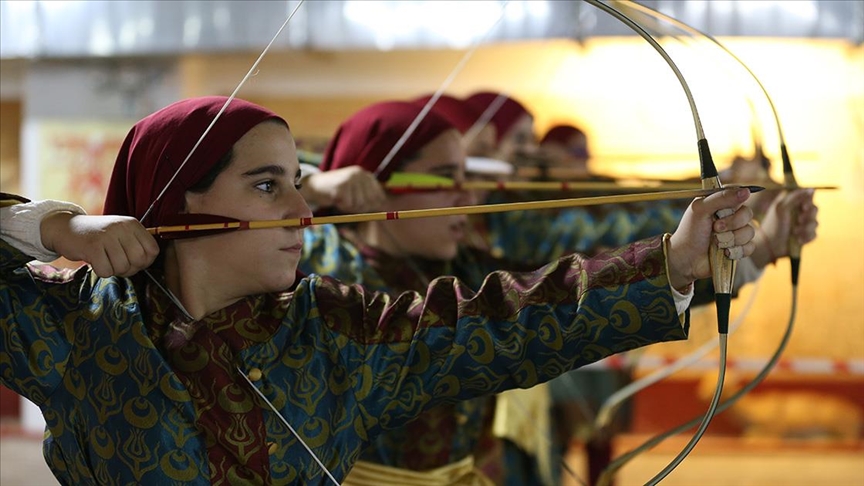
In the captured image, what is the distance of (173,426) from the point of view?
58.4 inches

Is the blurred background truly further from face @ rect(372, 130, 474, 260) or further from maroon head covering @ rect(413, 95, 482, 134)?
face @ rect(372, 130, 474, 260)

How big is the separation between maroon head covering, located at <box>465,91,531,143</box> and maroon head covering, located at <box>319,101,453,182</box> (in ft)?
4.78

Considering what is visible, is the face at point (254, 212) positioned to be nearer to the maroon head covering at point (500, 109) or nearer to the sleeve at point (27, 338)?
the sleeve at point (27, 338)

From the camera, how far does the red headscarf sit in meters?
1.59

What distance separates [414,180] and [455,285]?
0.79m

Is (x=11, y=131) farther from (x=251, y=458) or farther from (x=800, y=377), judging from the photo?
(x=251, y=458)

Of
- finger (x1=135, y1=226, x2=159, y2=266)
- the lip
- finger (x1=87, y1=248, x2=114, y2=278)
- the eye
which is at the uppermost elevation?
the eye

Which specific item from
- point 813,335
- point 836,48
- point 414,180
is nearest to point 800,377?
point 813,335

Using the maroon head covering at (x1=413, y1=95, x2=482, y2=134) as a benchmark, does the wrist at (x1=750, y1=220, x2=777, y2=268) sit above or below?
above

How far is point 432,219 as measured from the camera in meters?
2.24

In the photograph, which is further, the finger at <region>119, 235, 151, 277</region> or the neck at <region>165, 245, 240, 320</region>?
the neck at <region>165, 245, 240, 320</region>

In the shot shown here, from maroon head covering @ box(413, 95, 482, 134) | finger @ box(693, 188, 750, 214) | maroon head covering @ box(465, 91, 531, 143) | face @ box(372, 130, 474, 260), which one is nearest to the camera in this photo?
finger @ box(693, 188, 750, 214)

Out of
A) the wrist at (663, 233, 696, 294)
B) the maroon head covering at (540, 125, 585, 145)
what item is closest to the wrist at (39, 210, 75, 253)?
the wrist at (663, 233, 696, 294)

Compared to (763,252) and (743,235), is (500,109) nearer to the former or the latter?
(763,252)
